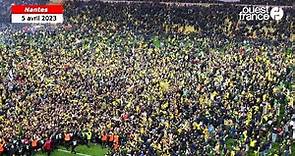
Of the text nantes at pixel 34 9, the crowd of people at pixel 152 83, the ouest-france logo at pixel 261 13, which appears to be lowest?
the crowd of people at pixel 152 83

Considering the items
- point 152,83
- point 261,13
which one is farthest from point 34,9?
point 261,13

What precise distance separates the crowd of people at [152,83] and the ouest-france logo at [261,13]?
340 millimetres

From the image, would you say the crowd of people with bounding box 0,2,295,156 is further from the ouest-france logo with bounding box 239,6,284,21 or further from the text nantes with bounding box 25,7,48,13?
the text nantes with bounding box 25,7,48,13

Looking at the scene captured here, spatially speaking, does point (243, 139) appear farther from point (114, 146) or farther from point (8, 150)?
point (8, 150)

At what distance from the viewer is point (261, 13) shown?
3359cm

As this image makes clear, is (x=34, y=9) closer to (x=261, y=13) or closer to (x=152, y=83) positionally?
(x=152, y=83)

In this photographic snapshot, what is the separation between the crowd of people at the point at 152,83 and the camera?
20.6 meters

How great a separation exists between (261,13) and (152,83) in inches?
426

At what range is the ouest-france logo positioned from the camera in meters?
33.3

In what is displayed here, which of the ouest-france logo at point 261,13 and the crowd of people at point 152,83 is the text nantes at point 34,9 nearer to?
the crowd of people at point 152,83

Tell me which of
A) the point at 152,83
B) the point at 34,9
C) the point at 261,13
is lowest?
the point at 152,83

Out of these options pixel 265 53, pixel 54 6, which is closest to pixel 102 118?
pixel 265 53

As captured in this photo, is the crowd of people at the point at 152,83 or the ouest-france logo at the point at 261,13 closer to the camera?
the crowd of people at the point at 152,83

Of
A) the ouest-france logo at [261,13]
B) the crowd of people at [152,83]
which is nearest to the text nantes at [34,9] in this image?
the crowd of people at [152,83]
